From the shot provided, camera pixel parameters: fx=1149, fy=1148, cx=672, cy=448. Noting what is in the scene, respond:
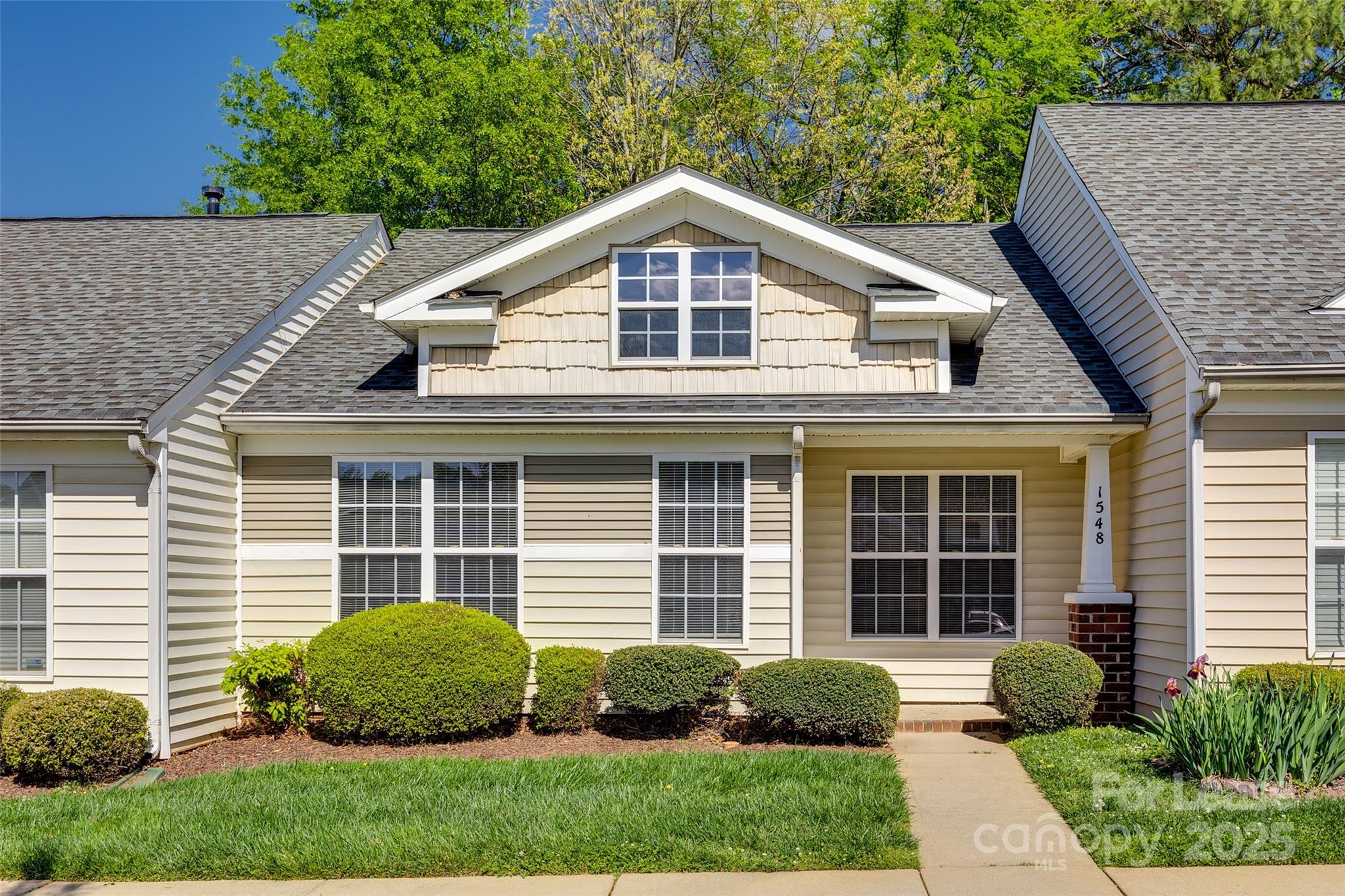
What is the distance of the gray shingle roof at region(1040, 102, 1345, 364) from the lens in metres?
9.91

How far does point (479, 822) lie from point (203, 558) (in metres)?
4.87

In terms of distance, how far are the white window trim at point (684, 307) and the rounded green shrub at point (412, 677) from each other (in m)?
3.23

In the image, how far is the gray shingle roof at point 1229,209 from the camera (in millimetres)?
9906

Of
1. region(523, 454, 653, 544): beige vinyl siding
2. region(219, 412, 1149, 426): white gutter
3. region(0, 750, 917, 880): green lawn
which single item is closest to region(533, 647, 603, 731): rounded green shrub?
region(523, 454, 653, 544): beige vinyl siding

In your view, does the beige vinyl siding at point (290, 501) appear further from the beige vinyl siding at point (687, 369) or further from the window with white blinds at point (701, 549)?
the window with white blinds at point (701, 549)

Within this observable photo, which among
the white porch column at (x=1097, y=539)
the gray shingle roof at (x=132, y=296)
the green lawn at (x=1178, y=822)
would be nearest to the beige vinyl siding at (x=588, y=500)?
the gray shingle roof at (x=132, y=296)

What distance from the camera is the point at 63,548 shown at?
10.2m

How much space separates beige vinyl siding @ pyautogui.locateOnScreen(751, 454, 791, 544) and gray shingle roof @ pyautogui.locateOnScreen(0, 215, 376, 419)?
5.39m

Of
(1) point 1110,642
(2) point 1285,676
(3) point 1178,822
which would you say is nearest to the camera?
(3) point 1178,822

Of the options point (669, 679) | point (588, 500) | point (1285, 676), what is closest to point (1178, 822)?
point (1285, 676)

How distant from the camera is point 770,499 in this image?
36.4 ft

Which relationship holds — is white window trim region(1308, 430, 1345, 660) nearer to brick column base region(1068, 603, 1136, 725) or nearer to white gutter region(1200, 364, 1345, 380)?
white gutter region(1200, 364, 1345, 380)

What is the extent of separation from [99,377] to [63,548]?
166 centimetres

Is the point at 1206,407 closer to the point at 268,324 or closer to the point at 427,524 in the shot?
the point at 427,524
